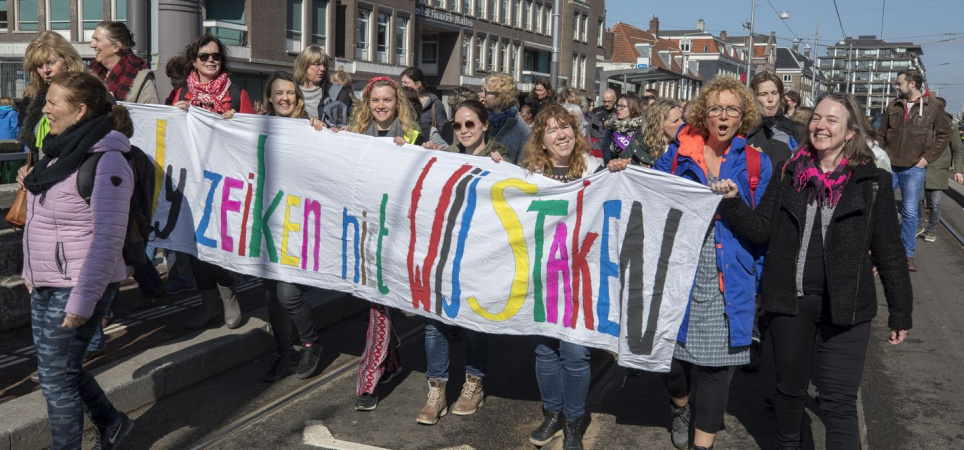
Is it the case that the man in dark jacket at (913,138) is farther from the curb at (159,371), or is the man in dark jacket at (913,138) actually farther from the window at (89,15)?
the window at (89,15)

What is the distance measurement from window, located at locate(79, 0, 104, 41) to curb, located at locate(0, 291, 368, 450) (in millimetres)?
28373

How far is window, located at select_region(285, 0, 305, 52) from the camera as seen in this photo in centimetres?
3384

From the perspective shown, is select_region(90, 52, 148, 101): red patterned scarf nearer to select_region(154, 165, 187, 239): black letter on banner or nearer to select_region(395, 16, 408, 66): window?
select_region(154, 165, 187, 239): black letter on banner

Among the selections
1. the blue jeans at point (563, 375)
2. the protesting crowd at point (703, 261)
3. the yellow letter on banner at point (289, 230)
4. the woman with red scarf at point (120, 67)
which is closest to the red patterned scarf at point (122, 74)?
the woman with red scarf at point (120, 67)

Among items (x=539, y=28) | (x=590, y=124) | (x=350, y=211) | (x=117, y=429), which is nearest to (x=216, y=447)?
(x=117, y=429)

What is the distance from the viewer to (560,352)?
4.52 m

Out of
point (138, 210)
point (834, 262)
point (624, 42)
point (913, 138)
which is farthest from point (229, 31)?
point (624, 42)

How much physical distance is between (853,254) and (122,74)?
16.1 feet

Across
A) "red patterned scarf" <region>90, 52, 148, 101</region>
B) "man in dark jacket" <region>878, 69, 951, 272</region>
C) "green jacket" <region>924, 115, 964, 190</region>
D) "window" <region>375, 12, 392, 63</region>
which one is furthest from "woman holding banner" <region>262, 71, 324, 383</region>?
"window" <region>375, 12, 392, 63</region>

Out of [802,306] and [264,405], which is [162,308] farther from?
[802,306]

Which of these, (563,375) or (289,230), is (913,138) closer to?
(563,375)

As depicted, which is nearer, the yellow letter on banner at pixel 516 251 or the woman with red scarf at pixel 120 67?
the yellow letter on banner at pixel 516 251

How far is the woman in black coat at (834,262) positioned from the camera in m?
3.78

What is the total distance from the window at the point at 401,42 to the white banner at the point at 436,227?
36.0 metres
